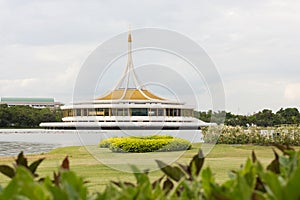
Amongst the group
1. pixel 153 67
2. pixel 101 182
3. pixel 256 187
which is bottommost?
pixel 101 182

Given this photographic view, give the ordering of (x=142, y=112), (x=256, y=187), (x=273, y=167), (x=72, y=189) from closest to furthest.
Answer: (x=72, y=189)
(x=256, y=187)
(x=273, y=167)
(x=142, y=112)

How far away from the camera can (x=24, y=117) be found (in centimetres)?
5125

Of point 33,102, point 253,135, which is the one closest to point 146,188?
point 253,135

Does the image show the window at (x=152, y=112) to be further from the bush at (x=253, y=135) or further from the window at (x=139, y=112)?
the bush at (x=253, y=135)

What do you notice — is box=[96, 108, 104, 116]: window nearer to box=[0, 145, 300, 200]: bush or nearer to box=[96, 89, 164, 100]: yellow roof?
box=[96, 89, 164, 100]: yellow roof

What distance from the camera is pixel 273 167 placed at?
121 cm

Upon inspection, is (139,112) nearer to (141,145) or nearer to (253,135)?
(253,135)

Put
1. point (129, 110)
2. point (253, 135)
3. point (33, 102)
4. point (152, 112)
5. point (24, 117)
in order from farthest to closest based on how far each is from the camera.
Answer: point (33, 102) < point (24, 117) < point (152, 112) < point (129, 110) < point (253, 135)

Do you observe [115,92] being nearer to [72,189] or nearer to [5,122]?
[5,122]

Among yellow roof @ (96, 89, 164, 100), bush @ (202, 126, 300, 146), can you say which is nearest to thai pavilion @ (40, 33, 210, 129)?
yellow roof @ (96, 89, 164, 100)

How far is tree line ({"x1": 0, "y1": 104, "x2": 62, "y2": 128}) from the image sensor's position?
169ft

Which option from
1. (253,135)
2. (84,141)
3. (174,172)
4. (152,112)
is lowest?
(84,141)

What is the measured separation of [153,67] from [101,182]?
106 inches

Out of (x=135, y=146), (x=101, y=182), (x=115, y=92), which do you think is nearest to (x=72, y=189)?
(x=101, y=182)
